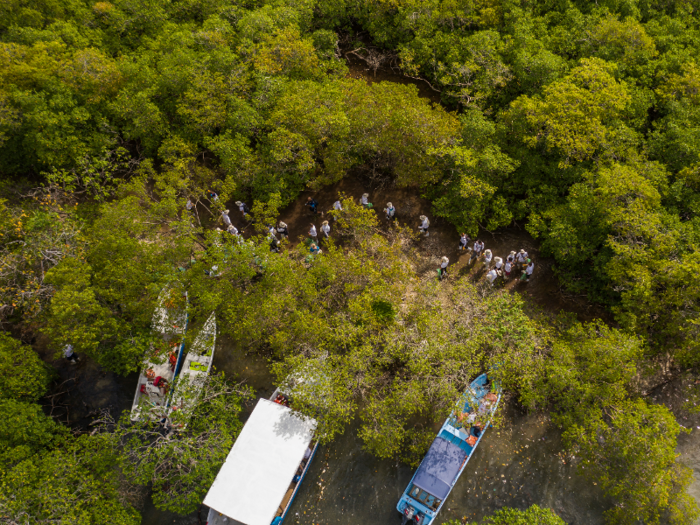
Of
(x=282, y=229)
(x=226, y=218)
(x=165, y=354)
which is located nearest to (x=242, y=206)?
(x=226, y=218)

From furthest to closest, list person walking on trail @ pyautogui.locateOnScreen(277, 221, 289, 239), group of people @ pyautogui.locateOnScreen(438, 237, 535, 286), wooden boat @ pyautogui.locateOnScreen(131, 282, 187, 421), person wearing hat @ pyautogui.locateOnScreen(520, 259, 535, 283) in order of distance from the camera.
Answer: person walking on trail @ pyautogui.locateOnScreen(277, 221, 289, 239)
group of people @ pyautogui.locateOnScreen(438, 237, 535, 286)
person wearing hat @ pyautogui.locateOnScreen(520, 259, 535, 283)
wooden boat @ pyautogui.locateOnScreen(131, 282, 187, 421)

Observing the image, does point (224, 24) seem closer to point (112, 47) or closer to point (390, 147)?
point (112, 47)

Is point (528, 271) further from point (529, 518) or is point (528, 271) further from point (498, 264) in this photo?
point (529, 518)

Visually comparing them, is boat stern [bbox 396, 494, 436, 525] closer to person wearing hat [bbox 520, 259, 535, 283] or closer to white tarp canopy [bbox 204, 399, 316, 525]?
white tarp canopy [bbox 204, 399, 316, 525]

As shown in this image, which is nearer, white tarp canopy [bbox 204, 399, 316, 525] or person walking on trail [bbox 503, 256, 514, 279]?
white tarp canopy [bbox 204, 399, 316, 525]

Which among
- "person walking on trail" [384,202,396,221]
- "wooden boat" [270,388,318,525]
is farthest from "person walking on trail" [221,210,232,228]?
"wooden boat" [270,388,318,525]

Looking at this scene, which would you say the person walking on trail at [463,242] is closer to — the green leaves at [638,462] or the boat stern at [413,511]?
the green leaves at [638,462]
